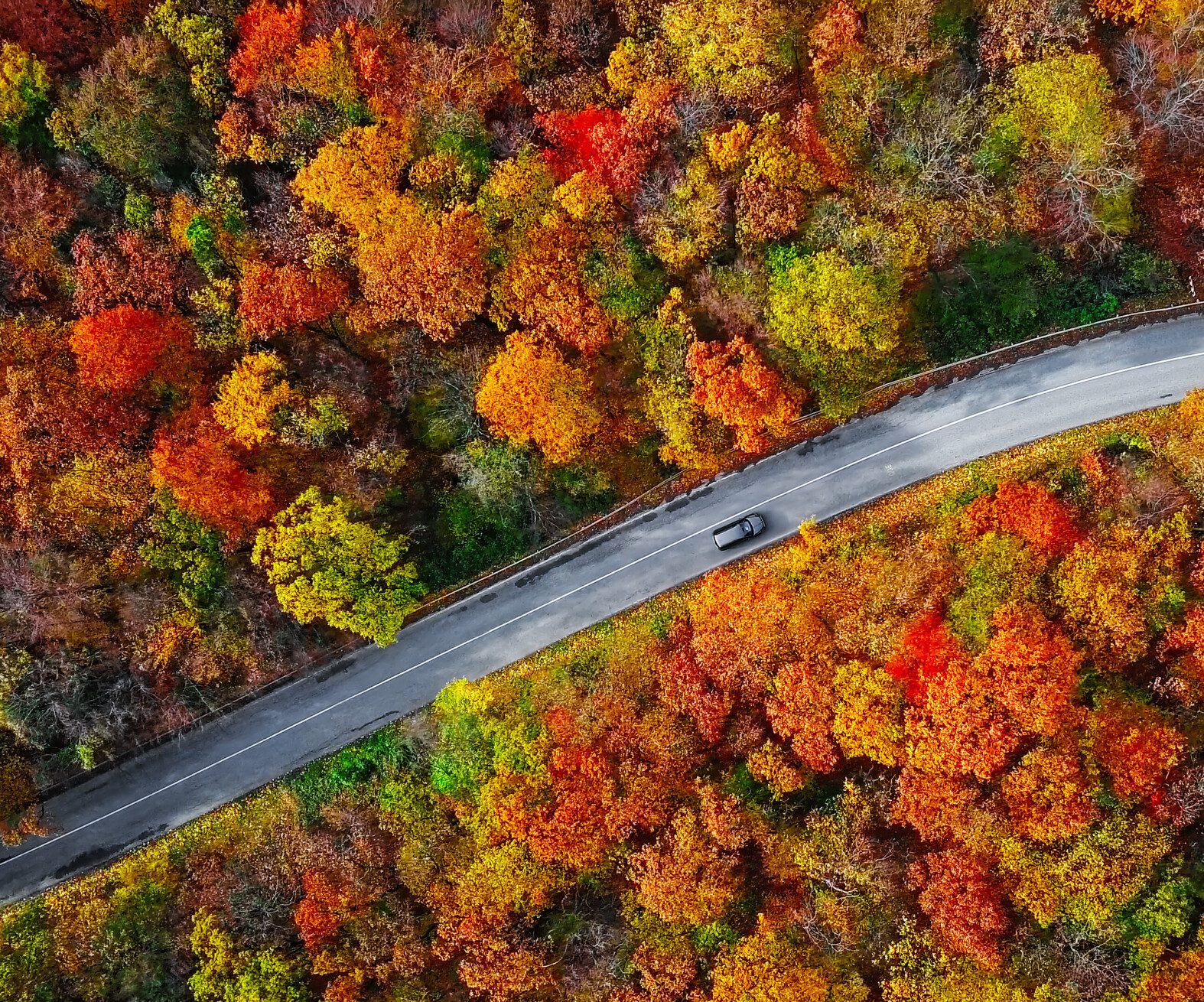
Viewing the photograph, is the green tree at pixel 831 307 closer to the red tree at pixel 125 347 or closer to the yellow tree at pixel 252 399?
the yellow tree at pixel 252 399

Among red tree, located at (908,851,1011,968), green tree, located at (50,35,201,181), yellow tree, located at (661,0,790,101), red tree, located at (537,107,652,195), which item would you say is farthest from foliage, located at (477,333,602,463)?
red tree, located at (908,851,1011,968)

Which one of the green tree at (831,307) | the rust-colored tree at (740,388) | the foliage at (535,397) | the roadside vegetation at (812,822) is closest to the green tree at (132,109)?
the foliage at (535,397)

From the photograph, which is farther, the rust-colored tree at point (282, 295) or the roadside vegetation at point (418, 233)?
the rust-colored tree at point (282, 295)

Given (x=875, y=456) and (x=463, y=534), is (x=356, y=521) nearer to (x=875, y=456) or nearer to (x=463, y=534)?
(x=463, y=534)

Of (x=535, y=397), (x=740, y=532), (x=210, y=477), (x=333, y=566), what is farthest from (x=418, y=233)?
(x=740, y=532)

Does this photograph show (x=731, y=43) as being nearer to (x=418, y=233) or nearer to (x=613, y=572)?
(x=418, y=233)

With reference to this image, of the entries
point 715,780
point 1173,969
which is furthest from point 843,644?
point 1173,969
